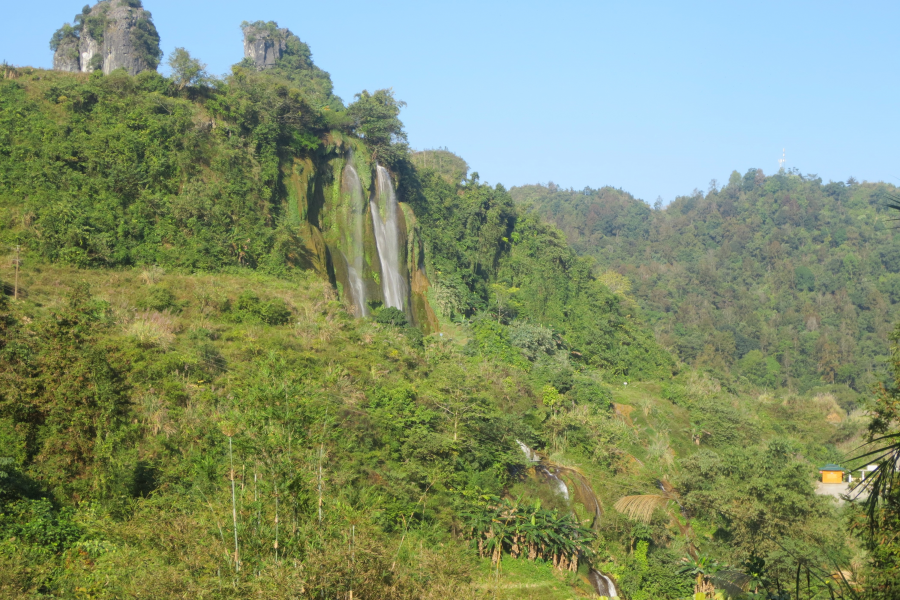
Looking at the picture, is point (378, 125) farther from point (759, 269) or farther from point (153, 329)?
point (759, 269)

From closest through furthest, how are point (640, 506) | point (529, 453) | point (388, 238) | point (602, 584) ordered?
point (602, 584) → point (640, 506) → point (529, 453) → point (388, 238)

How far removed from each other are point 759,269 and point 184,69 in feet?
238

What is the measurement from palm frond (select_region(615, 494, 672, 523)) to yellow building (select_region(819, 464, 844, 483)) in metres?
16.5

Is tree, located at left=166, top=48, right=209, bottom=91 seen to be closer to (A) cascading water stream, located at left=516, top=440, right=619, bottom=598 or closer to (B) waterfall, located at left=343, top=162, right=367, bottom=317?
(B) waterfall, located at left=343, top=162, right=367, bottom=317

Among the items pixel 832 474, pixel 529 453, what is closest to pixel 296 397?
pixel 529 453

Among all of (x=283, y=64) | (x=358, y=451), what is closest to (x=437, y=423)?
(x=358, y=451)

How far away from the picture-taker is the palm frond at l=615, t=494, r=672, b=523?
1959 centimetres

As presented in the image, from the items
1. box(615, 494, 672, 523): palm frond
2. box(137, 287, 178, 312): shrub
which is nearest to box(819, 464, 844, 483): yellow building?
box(615, 494, 672, 523): palm frond

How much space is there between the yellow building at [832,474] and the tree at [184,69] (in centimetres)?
3203

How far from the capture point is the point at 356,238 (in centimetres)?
3162

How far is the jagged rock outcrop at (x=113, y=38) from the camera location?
1702 inches

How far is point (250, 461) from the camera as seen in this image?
862 centimetres

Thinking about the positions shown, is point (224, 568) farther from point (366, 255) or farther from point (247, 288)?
point (366, 255)

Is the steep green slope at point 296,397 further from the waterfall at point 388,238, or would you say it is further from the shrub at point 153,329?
the waterfall at point 388,238
